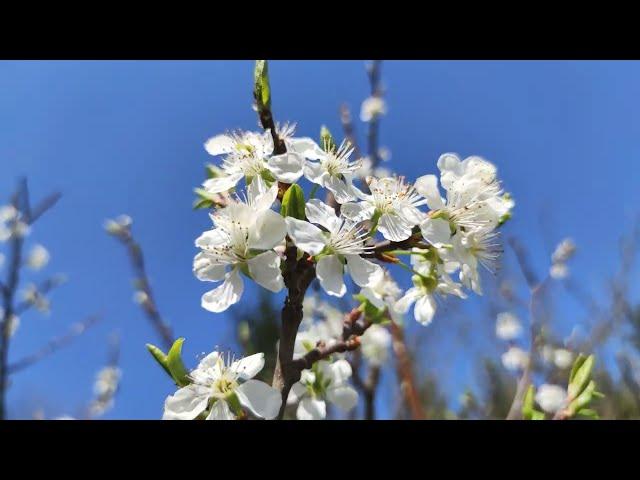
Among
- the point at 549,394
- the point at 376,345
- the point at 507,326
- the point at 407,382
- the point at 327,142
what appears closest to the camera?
the point at 327,142

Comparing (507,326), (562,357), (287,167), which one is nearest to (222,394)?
(287,167)

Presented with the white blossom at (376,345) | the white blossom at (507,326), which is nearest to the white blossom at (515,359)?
the white blossom at (507,326)

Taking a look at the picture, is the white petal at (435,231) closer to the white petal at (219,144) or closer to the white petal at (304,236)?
the white petal at (304,236)

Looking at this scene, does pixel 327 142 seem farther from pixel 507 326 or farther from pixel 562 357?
pixel 507 326

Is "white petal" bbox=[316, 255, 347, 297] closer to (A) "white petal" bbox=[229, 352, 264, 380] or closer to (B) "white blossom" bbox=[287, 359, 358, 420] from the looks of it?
(A) "white petal" bbox=[229, 352, 264, 380]

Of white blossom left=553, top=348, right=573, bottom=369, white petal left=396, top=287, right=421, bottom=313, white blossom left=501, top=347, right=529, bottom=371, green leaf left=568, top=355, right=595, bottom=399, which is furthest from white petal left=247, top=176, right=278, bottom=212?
white blossom left=553, top=348, right=573, bottom=369
